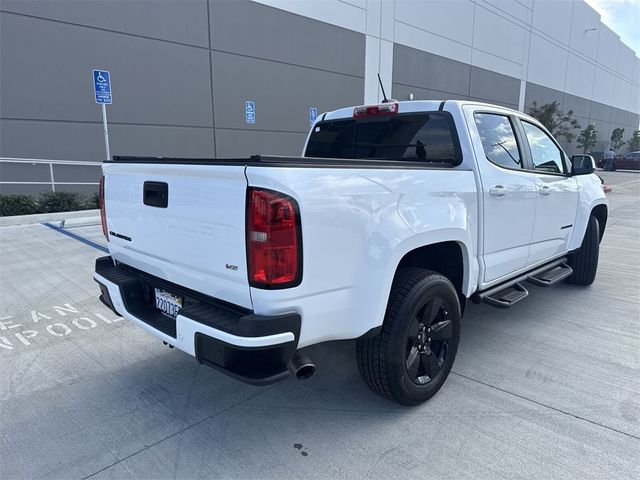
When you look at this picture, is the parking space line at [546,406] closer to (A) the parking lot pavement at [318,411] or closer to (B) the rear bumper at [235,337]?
(A) the parking lot pavement at [318,411]

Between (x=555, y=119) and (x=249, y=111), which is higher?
(x=555, y=119)

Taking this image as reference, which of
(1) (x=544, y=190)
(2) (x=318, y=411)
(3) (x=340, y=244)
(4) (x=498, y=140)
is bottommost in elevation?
(2) (x=318, y=411)

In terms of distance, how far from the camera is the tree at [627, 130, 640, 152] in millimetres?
50200

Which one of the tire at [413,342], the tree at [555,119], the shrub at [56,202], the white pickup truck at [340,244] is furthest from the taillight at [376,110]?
the tree at [555,119]

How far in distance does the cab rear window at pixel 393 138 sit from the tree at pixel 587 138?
38347mm

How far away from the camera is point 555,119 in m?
30.8

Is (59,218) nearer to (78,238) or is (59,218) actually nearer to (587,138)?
(78,238)

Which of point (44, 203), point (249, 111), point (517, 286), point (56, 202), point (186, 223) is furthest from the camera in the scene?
point (249, 111)

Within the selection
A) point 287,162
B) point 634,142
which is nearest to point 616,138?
point 634,142

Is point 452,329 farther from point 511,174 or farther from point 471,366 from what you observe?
point 511,174

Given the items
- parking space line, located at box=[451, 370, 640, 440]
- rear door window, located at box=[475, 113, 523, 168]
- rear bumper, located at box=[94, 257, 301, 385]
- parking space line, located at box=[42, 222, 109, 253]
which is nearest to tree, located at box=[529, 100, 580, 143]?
rear door window, located at box=[475, 113, 523, 168]

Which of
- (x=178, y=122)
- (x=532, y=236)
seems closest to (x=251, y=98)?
(x=178, y=122)

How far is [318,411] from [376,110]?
2.46 m

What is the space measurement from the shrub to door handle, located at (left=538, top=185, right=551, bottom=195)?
9498mm
